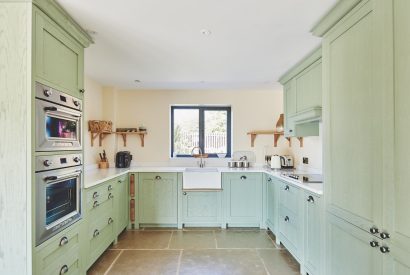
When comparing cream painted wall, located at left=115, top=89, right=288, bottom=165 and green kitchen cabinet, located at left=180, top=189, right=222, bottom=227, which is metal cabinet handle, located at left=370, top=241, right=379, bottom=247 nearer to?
green kitchen cabinet, located at left=180, top=189, right=222, bottom=227

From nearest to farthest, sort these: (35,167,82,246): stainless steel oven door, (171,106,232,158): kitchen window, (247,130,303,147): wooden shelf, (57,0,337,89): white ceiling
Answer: (35,167,82,246): stainless steel oven door, (57,0,337,89): white ceiling, (247,130,303,147): wooden shelf, (171,106,232,158): kitchen window

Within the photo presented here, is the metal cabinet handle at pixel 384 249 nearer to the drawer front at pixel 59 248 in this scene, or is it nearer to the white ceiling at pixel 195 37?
the white ceiling at pixel 195 37

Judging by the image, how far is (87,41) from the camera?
2.20 meters

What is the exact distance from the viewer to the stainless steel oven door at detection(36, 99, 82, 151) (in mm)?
1561

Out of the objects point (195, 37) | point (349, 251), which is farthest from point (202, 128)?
point (349, 251)

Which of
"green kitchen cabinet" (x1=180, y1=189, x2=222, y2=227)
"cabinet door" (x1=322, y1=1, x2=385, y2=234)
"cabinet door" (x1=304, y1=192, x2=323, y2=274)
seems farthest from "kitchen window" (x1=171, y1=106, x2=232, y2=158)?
"cabinet door" (x1=322, y1=1, x2=385, y2=234)

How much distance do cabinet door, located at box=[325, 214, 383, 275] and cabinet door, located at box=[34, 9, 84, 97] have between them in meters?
2.16

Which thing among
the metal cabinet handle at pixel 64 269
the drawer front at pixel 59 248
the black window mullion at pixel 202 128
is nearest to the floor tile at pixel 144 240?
the drawer front at pixel 59 248

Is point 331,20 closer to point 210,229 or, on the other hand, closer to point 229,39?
point 229,39

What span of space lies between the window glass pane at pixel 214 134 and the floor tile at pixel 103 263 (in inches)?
87.5

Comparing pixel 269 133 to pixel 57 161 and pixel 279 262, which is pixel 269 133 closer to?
pixel 279 262

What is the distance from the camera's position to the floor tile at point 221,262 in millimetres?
2443

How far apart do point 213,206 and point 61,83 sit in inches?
104

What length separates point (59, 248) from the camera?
1776 mm
